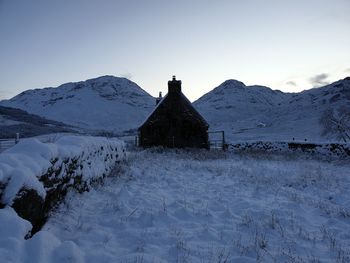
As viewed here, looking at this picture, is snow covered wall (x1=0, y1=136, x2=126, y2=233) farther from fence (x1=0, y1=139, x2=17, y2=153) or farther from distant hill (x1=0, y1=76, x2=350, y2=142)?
distant hill (x1=0, y1=76, x2=350, y2=142)

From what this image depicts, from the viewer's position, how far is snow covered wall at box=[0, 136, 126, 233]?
466cm

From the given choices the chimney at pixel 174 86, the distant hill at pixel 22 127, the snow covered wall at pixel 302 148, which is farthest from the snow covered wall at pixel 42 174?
the distant hill at pixel 22 127

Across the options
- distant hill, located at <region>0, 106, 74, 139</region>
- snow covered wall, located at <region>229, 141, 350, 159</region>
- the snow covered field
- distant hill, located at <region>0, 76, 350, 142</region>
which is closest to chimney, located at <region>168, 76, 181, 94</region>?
snow covered wall, located at <region>229, 141, 350, 159</region>

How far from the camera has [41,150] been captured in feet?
20.4

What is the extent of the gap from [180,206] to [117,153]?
7709mm

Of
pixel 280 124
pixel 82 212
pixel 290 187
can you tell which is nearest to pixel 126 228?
pixel 82 212

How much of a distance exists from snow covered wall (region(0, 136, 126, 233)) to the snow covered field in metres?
0.35

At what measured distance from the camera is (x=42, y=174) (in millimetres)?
5762

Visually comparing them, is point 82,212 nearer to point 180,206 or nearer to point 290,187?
point 180,206

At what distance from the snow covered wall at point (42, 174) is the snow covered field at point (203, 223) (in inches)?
13.8

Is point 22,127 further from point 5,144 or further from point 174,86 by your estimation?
point 174,86

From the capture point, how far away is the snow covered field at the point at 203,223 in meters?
5.11

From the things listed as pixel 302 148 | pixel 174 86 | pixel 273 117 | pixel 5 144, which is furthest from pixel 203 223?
pixel 273 117

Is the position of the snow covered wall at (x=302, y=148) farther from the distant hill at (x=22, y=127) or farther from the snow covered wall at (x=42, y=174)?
the distant hill at (x=22, y=127)
